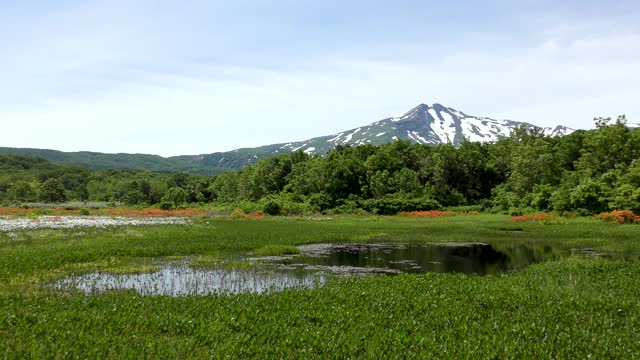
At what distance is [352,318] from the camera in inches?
708

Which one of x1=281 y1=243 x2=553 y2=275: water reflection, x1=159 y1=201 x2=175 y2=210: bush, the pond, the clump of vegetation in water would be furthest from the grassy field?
x1=159 y1=201 x2=175 y2=210: bush

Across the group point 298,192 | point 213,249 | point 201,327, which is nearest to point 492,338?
point 201,327

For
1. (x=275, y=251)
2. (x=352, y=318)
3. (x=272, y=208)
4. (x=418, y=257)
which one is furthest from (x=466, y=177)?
(x=352, y=318)

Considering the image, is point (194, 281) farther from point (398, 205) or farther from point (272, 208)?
point (398, 205)

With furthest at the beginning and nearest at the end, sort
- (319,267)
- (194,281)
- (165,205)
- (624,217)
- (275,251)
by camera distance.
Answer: (165,205)
(624,217)
(275,251)
(319,267)
(194,281)

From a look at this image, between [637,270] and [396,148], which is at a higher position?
[396,148]

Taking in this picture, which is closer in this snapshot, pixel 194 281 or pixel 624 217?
pixel 194 281

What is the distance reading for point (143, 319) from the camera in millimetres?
17219

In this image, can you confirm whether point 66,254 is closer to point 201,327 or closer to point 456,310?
point 201,327

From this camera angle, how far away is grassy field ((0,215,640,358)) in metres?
14.5

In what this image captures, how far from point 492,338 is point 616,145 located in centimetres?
7760

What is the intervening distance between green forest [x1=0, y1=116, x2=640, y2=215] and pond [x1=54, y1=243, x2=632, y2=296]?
33.8m

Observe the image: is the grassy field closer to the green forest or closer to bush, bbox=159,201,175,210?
the green forest

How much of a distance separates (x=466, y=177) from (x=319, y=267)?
285 ft
